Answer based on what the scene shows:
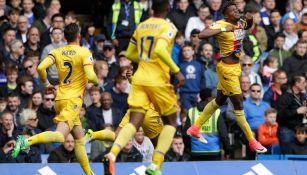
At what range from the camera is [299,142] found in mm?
22219

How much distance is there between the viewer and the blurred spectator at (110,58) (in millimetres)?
24795

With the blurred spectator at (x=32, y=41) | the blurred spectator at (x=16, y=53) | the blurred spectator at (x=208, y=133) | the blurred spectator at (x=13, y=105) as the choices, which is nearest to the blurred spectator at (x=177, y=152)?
the blurred spectator at (x=208, y=133)

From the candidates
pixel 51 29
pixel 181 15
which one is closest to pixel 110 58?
pixel 51 29

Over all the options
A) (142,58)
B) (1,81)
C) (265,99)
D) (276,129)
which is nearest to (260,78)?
(265,99)

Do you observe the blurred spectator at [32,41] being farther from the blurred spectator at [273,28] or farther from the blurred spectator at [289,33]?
the blurred spectator at [289,33]

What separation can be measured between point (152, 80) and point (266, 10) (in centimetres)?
1055

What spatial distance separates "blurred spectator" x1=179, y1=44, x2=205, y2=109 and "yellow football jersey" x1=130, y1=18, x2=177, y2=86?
702 centimetres

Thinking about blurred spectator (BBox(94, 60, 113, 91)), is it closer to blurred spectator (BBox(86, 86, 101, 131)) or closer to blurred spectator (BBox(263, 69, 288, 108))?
blurred spectator (BBox(86, 86, 101, 131))

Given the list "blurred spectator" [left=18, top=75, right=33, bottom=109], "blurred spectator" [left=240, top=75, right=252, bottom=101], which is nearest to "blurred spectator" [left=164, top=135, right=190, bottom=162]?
"blurred spectator" [left=240, top=75, right=252, bottom=101]

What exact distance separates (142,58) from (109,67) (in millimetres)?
7786

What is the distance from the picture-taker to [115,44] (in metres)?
26.1

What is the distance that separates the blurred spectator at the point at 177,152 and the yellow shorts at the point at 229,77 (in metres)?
3.27

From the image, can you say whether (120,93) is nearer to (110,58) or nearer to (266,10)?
(110,58)

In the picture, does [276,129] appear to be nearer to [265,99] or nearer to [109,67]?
[265,99]
